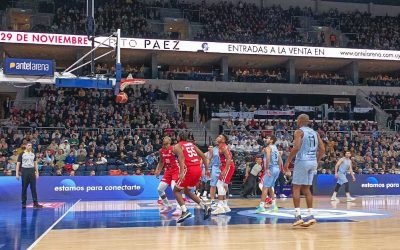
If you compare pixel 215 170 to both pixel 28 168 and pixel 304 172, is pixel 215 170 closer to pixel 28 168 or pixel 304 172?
pixel 304 172

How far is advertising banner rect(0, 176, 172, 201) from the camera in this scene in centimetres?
1981

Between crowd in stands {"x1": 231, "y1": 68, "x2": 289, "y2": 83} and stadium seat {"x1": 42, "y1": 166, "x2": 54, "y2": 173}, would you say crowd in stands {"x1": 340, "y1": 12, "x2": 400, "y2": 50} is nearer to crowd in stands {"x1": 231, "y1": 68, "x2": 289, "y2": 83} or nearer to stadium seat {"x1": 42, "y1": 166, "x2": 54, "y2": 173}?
crowd in stands {"x1": 231, "y1": 68, "x2": 289, "y2": 83}

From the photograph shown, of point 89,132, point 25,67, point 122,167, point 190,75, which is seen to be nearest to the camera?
point 25,67

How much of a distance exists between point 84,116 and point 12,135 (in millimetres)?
4329

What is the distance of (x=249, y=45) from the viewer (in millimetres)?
36625

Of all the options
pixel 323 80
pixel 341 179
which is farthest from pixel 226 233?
pixel 323 80

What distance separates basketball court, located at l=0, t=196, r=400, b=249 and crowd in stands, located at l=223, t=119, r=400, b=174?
1298 centimetres

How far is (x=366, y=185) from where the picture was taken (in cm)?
2475

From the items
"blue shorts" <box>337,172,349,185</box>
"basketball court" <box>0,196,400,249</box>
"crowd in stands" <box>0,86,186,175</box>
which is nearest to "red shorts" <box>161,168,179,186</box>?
"basketball court" <box>0,196,400,249</box>

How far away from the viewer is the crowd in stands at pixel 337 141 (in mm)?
26500

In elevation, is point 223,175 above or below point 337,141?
below

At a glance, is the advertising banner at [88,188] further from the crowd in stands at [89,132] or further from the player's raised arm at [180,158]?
the player's raised arm at [180,158]

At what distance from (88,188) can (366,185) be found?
13.1m

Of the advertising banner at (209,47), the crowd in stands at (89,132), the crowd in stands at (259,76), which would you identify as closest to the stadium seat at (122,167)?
the crowd in stands at (89,132)
